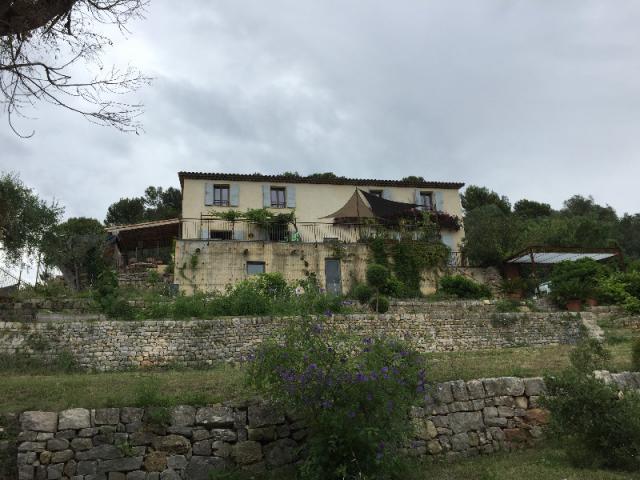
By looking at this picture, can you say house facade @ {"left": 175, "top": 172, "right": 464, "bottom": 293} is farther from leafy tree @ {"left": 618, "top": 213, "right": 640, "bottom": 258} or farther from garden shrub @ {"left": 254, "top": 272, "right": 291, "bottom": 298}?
leafy tree @ {"left": 618, "top": 213, "right": 640, "bottom": 258}

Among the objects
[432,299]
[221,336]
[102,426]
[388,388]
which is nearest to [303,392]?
[388,388]

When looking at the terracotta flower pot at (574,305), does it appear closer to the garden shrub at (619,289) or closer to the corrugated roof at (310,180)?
the garden shrub at (619,289)

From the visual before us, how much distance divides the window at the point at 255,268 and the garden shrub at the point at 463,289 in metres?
8.45

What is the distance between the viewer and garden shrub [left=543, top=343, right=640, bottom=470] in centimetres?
754

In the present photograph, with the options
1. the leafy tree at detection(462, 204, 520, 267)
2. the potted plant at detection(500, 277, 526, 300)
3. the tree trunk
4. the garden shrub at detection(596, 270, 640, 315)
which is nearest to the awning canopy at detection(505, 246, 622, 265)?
the leafy tree at detection(462, 204, 520, 267)

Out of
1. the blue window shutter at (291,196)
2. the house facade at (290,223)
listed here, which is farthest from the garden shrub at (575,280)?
the blue window shutter at (291,196)

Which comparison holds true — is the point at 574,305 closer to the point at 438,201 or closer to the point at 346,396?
the point at 438,201

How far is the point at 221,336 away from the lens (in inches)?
632

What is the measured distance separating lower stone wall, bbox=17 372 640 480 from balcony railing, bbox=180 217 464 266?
19.1 meters

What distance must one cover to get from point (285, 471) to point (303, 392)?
1.60 metres

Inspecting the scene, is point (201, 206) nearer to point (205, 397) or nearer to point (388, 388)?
point (205, 397)

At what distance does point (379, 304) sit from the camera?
20.1m

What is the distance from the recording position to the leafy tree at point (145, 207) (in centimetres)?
4938

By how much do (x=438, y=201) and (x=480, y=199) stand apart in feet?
77.0
